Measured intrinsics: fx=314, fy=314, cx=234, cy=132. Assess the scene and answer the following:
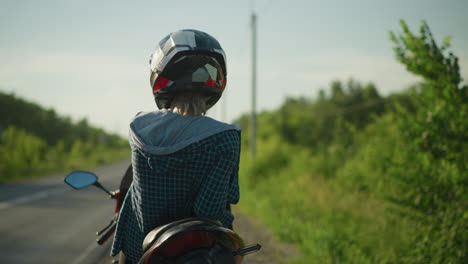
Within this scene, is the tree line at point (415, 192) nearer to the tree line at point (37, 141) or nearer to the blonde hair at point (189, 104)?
the blonde hair at point (189, 104)

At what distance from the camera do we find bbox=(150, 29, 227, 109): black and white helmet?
169 centimetres

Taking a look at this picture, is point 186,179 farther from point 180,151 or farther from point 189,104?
point 189,104

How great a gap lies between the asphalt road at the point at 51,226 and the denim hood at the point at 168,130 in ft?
14.7

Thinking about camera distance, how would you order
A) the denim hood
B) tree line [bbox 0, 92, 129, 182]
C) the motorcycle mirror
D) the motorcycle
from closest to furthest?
the motorcycle → the denim hood → the motorcycle mirror → tree line [bbox 0, 92, 129, 182]

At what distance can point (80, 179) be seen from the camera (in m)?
2.30

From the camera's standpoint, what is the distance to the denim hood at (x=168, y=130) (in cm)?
140

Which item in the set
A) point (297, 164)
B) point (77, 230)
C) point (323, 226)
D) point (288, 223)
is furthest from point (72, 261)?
point (297, 164)

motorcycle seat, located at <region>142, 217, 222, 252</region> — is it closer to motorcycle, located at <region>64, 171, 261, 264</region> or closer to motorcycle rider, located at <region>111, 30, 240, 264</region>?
motorcycle, located at <region>64, 171, 261, 264</region>

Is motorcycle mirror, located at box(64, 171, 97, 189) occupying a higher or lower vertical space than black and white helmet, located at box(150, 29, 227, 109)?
lower

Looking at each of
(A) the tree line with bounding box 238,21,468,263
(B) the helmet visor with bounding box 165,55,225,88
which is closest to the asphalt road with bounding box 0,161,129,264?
(A) the tree line with bounding box 238,21,468,263

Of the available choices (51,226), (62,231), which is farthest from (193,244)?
(51,226)

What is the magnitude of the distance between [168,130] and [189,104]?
0.93ft

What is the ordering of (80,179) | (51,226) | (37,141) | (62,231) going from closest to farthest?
1. (80,179)
2. (62,231)
3. (51,226)
4. (37,141)

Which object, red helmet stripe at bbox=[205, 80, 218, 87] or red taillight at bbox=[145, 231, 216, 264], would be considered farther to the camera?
red helmet stripe at bbox=[205, 80, 218, 87]
